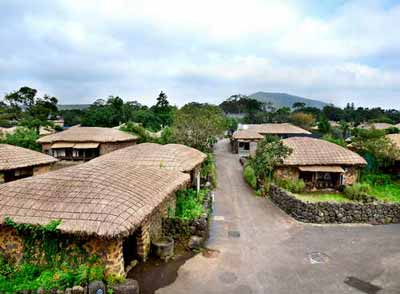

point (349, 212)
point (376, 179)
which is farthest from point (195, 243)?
point (376, 179)

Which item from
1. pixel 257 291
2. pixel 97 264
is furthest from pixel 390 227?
pixel 97 264

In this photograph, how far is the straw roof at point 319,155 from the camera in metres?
20.3

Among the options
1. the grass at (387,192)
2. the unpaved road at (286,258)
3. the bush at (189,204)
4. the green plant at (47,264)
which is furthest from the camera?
the grass at (387,192)

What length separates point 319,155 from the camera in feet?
→ 68.6

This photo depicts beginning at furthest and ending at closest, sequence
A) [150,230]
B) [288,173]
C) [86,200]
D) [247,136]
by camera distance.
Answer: [247,136] < [288,173] < [150,230] < [86,200]

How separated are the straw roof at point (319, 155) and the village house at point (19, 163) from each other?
16.5 m

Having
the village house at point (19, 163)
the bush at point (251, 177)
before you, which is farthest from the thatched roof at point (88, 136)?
the bush at point (251, 177)

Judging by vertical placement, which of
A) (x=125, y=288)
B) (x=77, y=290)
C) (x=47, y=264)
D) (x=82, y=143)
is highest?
(x=82, y=143)

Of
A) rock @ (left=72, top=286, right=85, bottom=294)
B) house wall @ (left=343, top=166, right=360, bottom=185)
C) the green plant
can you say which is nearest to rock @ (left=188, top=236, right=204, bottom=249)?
the green plant

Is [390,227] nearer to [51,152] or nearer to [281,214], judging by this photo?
[281,214]

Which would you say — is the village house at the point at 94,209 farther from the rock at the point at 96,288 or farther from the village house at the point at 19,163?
the village house at the point at 19,163

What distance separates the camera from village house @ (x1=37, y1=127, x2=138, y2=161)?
32469mm

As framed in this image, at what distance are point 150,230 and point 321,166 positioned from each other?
14042 mm

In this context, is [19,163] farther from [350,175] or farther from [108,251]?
[350,175]
